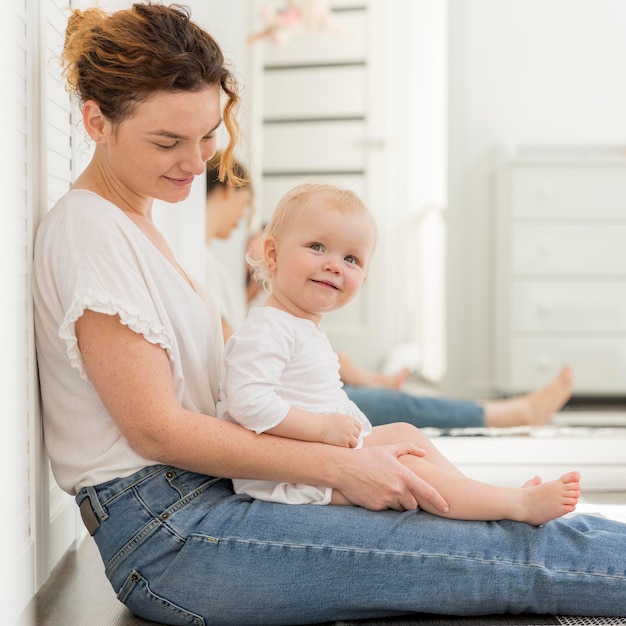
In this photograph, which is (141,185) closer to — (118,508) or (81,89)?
(81,89)

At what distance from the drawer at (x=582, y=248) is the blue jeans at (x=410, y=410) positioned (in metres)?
1.46

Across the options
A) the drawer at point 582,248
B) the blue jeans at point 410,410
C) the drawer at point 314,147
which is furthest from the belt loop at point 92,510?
the drawer at point 314,147

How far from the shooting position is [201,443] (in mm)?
1108

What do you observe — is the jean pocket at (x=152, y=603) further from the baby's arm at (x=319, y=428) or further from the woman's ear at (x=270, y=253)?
the woman's ear at (x=270, y=253)

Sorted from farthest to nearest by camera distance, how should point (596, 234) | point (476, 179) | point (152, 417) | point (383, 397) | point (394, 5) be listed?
1. point (394, 5)
2. point (476, 179)
3. point (596, 234)
4. point (383, 397)
5. point (152, 417)

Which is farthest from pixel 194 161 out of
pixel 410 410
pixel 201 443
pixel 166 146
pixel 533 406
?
pixel 533 406

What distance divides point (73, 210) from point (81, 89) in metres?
0.17

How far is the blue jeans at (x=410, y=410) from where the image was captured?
2.31 m

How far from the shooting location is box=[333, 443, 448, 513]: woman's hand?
3.81 ft

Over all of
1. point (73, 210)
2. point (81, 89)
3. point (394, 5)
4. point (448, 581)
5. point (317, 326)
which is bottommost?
point (448, 581)

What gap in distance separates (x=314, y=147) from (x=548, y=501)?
145 inches

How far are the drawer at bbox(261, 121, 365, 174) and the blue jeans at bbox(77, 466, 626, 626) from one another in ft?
11.9

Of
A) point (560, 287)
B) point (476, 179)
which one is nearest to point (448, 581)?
point (560, 287)

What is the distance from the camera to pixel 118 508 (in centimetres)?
113
